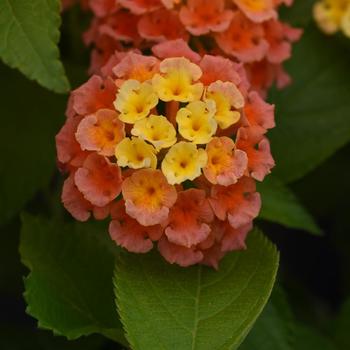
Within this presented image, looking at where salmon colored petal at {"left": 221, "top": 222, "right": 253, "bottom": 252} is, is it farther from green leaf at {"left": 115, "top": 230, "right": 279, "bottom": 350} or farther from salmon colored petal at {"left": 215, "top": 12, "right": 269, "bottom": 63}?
salmon colored petal at {"left": 215, "top": 12, "right": 269, "bottom": 63}

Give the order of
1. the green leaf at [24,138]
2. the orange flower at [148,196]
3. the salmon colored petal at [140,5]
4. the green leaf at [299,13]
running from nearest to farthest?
1. the orange flower at [148,196]
2. the salmon colored petal at [140,5]
3. the green leaf at [24,138]
4. the green leaf at [299,13]

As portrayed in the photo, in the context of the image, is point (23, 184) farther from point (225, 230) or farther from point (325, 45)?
point (325, 45)

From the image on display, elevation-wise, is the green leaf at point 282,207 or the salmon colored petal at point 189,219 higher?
the salmon colored petal at point 189,219

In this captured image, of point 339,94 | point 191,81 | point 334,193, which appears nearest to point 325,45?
point 339,94

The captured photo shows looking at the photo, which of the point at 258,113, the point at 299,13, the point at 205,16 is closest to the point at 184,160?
the point at 258,113

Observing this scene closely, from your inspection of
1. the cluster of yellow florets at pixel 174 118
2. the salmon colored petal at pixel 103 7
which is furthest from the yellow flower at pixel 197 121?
the salmon colored petal at pixel 103 7

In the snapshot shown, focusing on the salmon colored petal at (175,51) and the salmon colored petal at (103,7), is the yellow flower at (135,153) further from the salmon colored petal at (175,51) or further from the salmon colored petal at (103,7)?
the salmon colored petal at (103,7)
